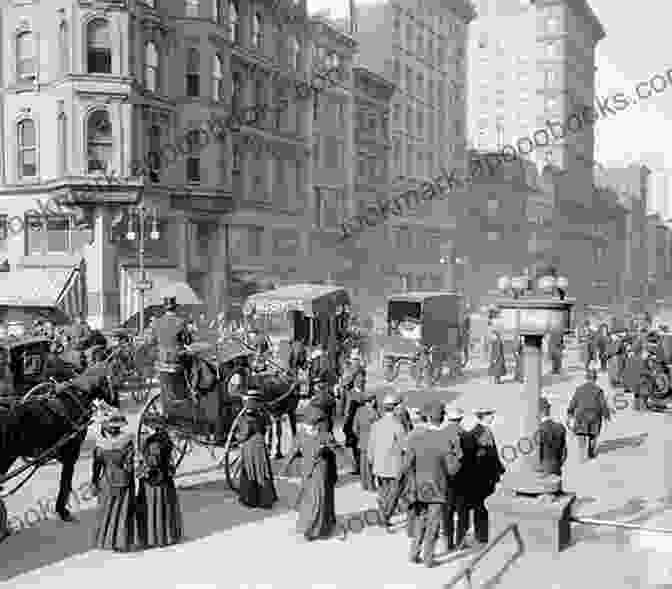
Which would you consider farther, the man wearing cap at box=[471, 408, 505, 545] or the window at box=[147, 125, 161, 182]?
the window at box=[147, 125, 161, 182]

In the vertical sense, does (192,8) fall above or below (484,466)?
above

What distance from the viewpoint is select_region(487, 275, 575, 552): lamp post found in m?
10.2

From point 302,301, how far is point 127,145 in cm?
1207

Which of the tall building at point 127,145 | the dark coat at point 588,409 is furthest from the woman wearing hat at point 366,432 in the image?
the tall building at point 127,145

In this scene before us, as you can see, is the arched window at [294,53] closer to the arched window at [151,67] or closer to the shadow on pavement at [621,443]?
the arched window at [151,67]

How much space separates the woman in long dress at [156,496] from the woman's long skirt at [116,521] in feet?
0.55

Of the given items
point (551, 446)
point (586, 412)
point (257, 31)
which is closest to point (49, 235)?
point (257, 31)

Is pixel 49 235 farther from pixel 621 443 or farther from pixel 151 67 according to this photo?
pixel 621 443

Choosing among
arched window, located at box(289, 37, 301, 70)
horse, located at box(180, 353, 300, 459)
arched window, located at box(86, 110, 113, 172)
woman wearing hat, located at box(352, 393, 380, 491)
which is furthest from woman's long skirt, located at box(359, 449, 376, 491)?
arched window, located at box(289, 37, 301, 70)

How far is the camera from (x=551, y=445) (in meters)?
12.8

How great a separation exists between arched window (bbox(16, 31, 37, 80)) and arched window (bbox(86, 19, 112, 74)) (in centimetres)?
262

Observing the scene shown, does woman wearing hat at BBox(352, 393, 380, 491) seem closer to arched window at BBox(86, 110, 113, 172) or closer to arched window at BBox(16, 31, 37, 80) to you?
arched window at BBox(86, 110, 113, 172)

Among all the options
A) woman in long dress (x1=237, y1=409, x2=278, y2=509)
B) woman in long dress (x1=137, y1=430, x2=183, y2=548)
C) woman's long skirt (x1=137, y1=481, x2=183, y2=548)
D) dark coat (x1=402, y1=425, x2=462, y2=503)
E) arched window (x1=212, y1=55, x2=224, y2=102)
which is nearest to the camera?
dark coat (x1=402, y1=425, x2=462, y2=503)

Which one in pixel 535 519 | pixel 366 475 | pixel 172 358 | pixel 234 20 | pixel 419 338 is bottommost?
pixel 366 475
